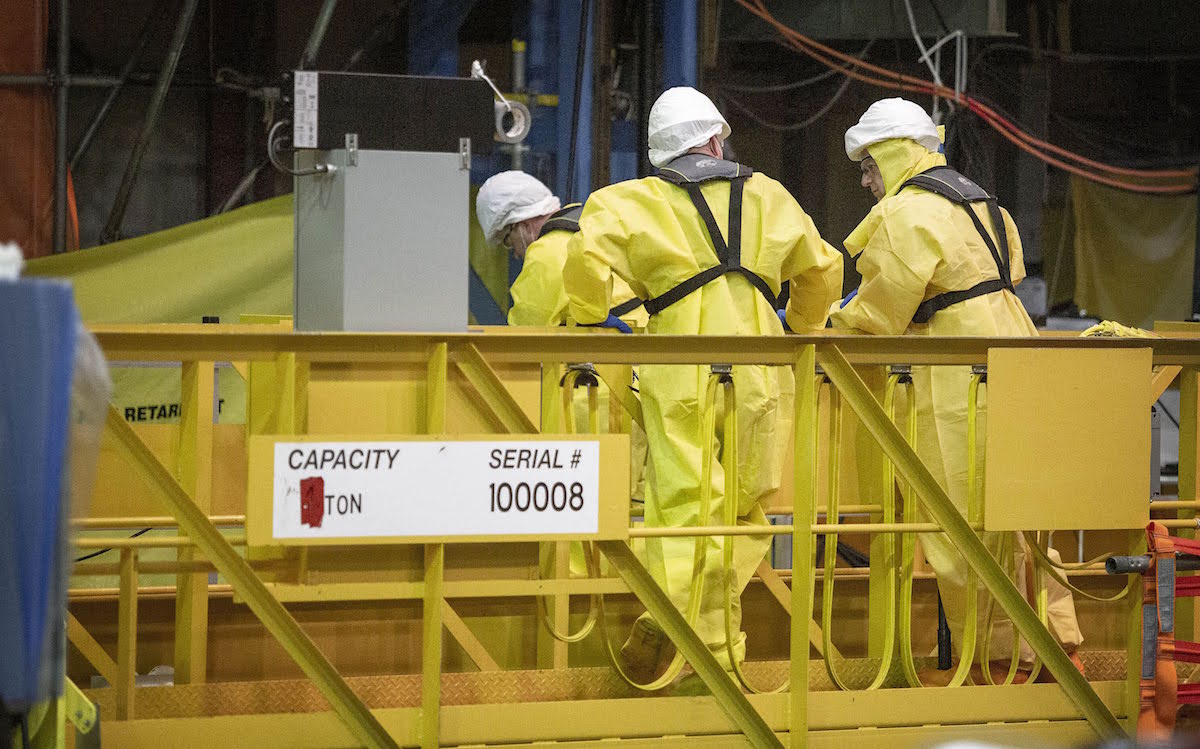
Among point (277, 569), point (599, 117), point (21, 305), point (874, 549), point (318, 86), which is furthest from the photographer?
point (599, 117)

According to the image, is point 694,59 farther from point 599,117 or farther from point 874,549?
point 874,549

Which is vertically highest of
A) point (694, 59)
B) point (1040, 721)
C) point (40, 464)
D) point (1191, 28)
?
point (1191, 28)

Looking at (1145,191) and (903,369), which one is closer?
(903,369)

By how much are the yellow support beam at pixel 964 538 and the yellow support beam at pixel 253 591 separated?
1527 millimetres

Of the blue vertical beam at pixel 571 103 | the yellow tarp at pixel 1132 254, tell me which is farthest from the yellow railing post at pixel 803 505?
the yellow tarp at pixel 1132 254

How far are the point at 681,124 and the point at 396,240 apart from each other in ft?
3.99

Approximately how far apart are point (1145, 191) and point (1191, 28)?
1.31 meters

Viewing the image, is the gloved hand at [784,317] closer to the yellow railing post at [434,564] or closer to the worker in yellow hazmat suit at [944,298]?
the worker in yellow hazmat suit at [944,298]

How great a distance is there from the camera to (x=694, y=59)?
806 cm

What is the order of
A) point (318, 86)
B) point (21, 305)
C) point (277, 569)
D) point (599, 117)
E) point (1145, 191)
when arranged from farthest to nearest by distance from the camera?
point (1145, 191) < point (599, 117) < point (277, 569) < point (318, 86) < point (21, 305)

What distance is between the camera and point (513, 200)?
7020 mm

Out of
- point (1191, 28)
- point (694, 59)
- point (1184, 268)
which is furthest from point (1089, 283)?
point (694, 59)

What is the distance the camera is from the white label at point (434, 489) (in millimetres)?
3705

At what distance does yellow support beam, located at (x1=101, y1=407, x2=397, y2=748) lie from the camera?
3.70 m
